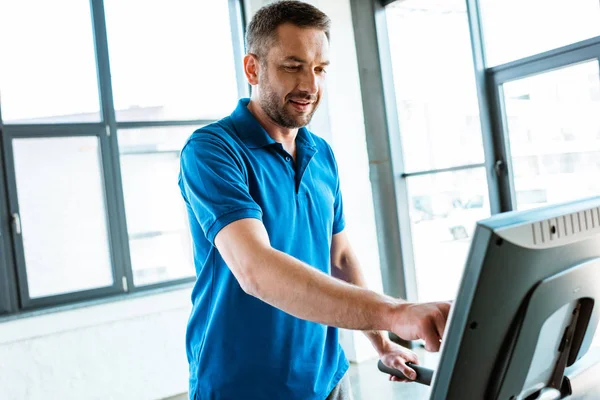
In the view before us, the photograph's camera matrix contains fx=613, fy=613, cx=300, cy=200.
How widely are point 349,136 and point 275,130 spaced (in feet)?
9.67

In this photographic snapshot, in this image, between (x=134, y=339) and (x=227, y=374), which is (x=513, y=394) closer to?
(x=227, y=374)

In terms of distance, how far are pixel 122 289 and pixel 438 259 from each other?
7.22 feet

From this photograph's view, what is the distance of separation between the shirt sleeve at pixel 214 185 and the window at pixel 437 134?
10.0 feet

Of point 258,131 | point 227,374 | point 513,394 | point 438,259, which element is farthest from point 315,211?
point 438,259

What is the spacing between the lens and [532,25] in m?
3.53

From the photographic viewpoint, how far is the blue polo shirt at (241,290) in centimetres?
119

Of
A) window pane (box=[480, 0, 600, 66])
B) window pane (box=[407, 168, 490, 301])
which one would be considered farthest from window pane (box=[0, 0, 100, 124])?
window pane (box=[480, 0, 600, 66])

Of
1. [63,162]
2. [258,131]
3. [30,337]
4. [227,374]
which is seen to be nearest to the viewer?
[227,374]

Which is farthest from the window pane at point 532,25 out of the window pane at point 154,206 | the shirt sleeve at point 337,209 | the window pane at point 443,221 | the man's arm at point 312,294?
the man's arm at point 312,294

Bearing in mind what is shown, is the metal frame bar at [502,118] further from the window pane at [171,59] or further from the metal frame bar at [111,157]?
the metal frame bar at [111,157]

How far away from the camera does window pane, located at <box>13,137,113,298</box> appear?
3.68m

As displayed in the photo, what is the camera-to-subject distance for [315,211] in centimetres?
141

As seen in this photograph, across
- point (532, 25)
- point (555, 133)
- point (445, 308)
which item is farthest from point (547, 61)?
point (445, 308)

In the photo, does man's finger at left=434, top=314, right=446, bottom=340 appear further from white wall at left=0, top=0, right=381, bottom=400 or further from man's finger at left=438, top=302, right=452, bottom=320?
white wall at left=0, top=0, right=381, bottom=400
